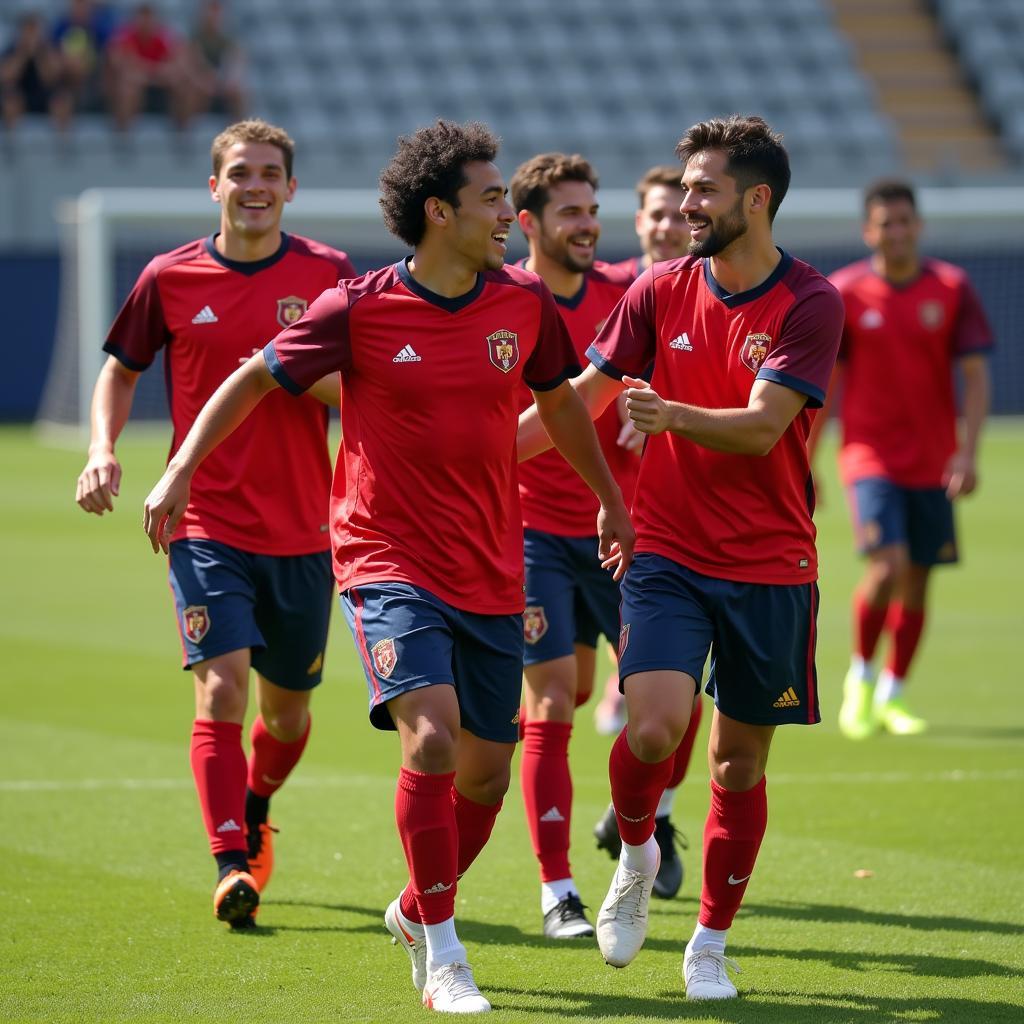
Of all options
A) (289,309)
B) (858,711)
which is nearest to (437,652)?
(289,309)

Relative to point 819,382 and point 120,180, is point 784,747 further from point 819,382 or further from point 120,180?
point 120,180

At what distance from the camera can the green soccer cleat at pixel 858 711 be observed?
29.2 ft

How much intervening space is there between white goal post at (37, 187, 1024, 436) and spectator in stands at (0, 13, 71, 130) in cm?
125

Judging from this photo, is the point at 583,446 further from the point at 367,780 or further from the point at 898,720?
the point at 898,720

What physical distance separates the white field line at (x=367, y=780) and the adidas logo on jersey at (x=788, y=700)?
9.42 feet

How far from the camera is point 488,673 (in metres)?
4.89

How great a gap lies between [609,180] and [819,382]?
839 inches

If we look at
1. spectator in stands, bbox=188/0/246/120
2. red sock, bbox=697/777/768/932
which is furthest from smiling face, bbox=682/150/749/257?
spectator in stands, bbox=188/0/246/120

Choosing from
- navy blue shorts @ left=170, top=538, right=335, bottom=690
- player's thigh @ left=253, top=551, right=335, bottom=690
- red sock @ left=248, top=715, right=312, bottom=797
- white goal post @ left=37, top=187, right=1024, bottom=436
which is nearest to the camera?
navy blue shorts @ left=170, top=538, right=335, bottom=690

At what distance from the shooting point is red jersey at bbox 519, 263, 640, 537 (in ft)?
20.4

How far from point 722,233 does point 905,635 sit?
4.82m

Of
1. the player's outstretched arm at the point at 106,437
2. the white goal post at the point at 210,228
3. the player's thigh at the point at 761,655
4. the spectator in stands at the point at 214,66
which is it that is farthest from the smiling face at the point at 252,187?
the spectator in stands at the point at 214,66

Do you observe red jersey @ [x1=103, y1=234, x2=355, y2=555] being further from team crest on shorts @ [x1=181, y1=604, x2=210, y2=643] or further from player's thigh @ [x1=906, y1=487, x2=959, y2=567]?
player's thigh @ [x1=906, y1=487, x2=959, y2=567]

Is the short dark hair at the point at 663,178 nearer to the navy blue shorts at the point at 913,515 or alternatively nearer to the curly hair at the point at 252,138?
the curly hair at the point at 252,138
